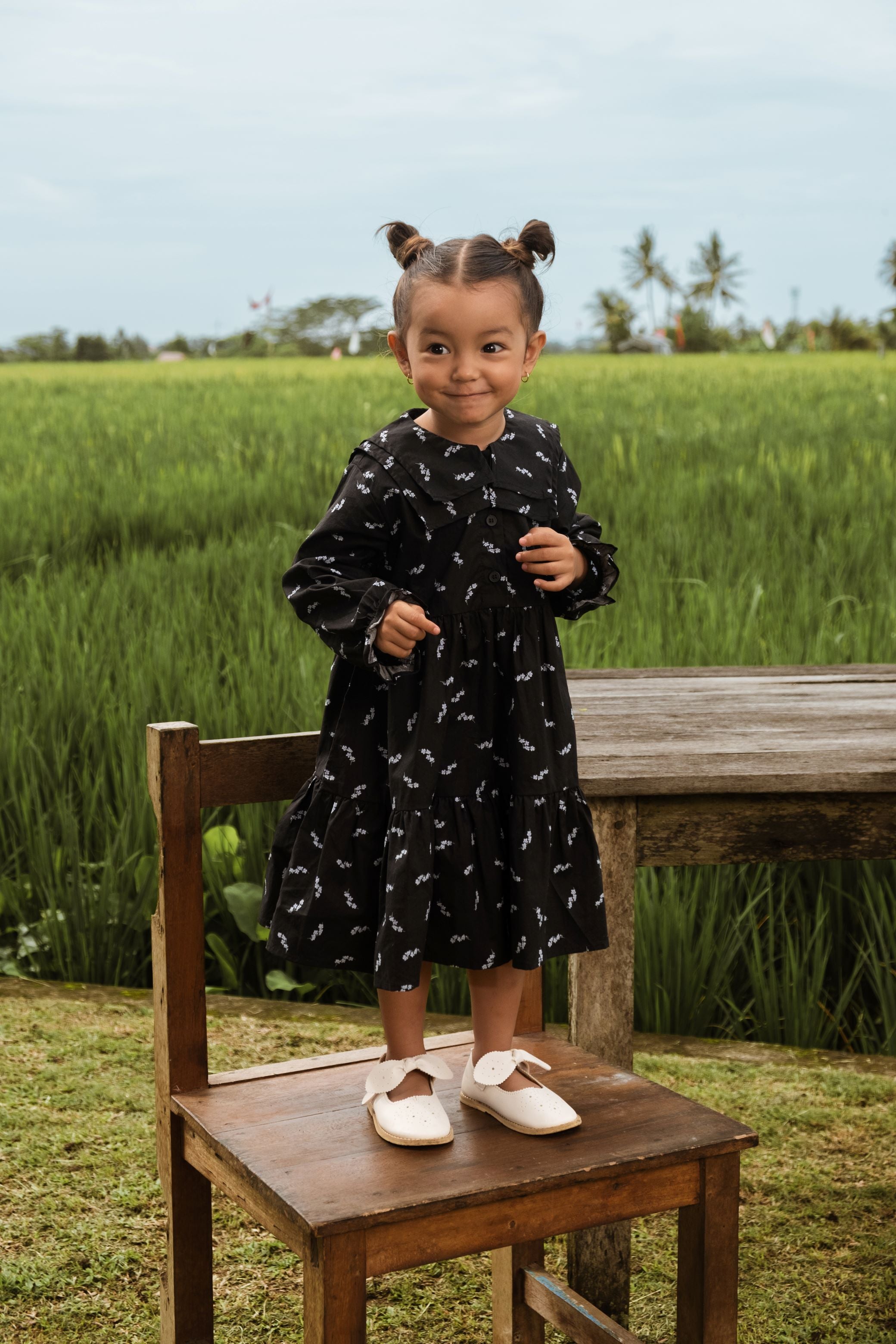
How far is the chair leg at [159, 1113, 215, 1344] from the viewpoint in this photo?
157 centimetres

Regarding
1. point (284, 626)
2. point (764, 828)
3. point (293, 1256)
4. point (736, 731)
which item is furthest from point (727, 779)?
point (284, 626)

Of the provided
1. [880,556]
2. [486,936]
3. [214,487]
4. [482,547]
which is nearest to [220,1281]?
[486,936]

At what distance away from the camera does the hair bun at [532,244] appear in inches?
59.0

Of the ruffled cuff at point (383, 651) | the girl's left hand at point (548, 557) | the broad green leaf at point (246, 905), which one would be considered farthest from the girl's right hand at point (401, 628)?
the broad green leaf at point (246, 905)

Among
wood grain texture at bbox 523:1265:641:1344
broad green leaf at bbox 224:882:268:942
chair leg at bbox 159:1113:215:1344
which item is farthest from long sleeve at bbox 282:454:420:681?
broad green leaf at bbox 224:882:268:942

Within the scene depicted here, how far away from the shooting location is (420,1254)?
4.27 ft

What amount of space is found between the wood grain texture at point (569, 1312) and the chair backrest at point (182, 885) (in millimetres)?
522

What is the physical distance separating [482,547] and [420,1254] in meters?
0.71

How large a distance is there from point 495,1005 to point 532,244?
831 mm

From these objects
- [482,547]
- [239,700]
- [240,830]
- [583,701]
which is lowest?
[240,830]

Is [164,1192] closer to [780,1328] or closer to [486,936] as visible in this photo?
[486,936]

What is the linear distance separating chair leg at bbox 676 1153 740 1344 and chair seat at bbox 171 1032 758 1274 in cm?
2

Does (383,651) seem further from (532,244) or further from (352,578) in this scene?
(532,244)

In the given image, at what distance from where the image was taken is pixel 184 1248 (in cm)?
158
